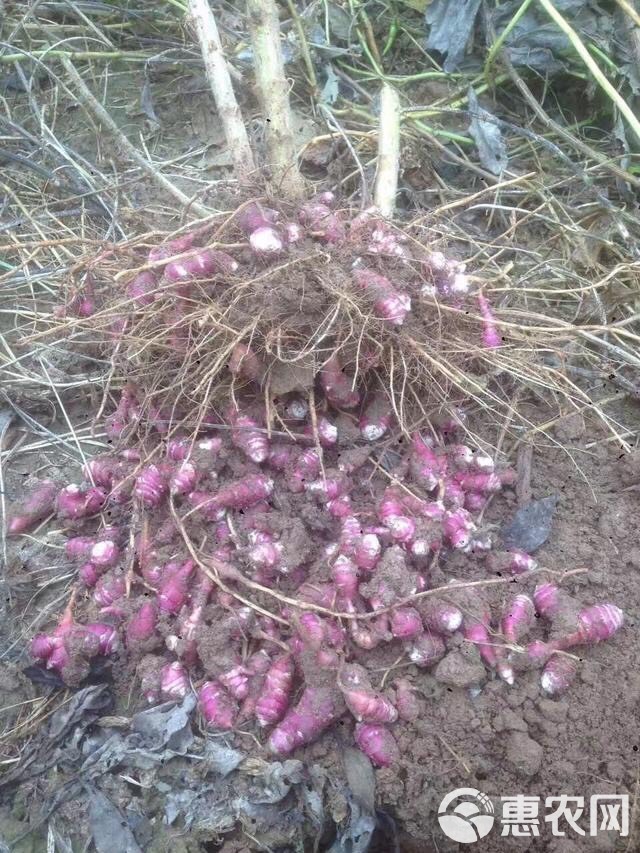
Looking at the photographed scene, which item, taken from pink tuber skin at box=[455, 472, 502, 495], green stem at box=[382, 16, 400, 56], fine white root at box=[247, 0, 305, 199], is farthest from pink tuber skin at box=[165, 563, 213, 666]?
green stem at box=[382, 16, 400, 56]

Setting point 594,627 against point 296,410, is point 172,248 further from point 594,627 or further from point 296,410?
point 594,627

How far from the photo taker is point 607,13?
2.63m

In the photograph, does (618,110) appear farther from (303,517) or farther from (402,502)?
(303,517)

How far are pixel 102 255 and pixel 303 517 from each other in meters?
0.84

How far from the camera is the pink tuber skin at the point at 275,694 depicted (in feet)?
4.69

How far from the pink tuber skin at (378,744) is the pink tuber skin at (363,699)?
2 centimetres

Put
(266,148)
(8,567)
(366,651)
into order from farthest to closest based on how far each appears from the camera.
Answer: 1. (266,148)
2. (8,567)
3. (366,651)

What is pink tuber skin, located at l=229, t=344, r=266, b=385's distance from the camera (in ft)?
5.46

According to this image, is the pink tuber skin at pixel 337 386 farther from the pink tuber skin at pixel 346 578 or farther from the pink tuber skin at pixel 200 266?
the pink tuber skin at pixel 346 578

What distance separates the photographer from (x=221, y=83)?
6.49 ft

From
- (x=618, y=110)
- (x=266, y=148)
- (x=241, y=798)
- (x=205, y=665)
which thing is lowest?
(x=241, y=798)

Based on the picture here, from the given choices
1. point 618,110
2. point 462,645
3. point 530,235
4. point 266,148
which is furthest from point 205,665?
point 618,110

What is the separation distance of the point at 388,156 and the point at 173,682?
1.54m

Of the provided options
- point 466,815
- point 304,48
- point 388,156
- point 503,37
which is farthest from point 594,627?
point 304,48
